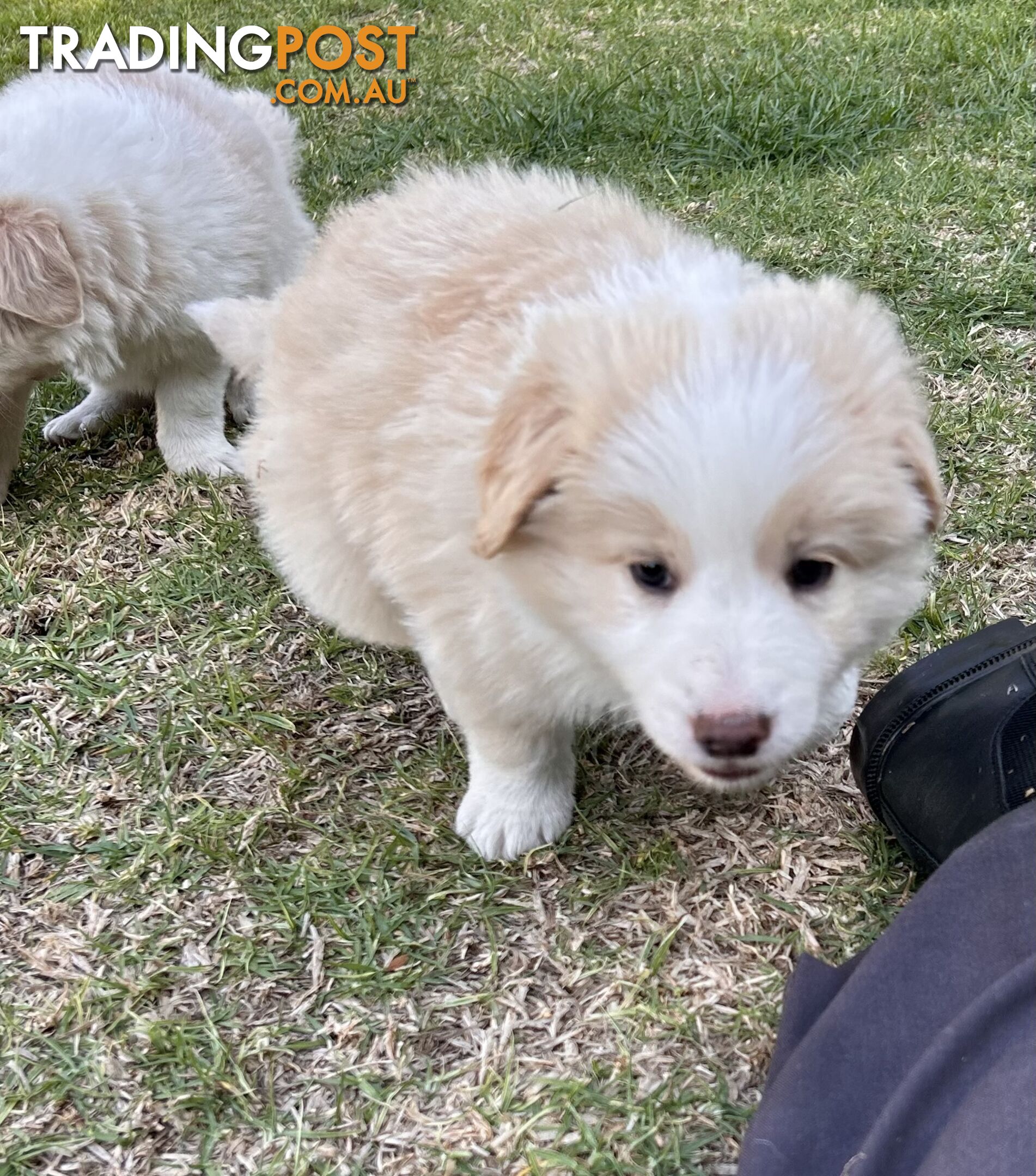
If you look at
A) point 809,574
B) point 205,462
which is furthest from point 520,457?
point 205,462

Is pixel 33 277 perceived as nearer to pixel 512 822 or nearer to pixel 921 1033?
pixel 512 822

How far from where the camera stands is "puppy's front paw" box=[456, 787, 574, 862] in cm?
201

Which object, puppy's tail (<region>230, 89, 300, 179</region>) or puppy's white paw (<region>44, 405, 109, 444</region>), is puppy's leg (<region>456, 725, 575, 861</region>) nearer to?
puppy's white paw (<region>44, 405, 109, 444</region>)

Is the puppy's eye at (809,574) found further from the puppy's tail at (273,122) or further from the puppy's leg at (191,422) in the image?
the puppy's tail at (273,122)

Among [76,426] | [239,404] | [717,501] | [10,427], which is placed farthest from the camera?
[239,404]

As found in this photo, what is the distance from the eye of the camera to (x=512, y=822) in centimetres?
201

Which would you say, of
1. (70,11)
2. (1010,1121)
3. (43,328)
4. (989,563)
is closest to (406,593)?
(1010,1121)

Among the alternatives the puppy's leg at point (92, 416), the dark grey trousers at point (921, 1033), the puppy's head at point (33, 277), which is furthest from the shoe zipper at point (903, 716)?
the puppy's leg at point (92, 416)

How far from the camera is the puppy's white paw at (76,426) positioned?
348cm

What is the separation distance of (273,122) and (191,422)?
1.29m

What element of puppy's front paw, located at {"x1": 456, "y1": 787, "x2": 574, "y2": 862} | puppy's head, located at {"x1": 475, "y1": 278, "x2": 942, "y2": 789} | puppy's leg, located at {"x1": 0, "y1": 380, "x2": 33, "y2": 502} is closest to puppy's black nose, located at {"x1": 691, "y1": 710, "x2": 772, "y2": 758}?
puppy's head, located at {"x1": 475, "y1": 278, "x2": 942, "y2": 789}

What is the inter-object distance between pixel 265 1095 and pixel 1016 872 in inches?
46.8

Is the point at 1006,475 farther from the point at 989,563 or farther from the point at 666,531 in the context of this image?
the point at 666,531

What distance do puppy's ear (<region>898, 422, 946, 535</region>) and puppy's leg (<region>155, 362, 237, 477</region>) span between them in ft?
7.36
